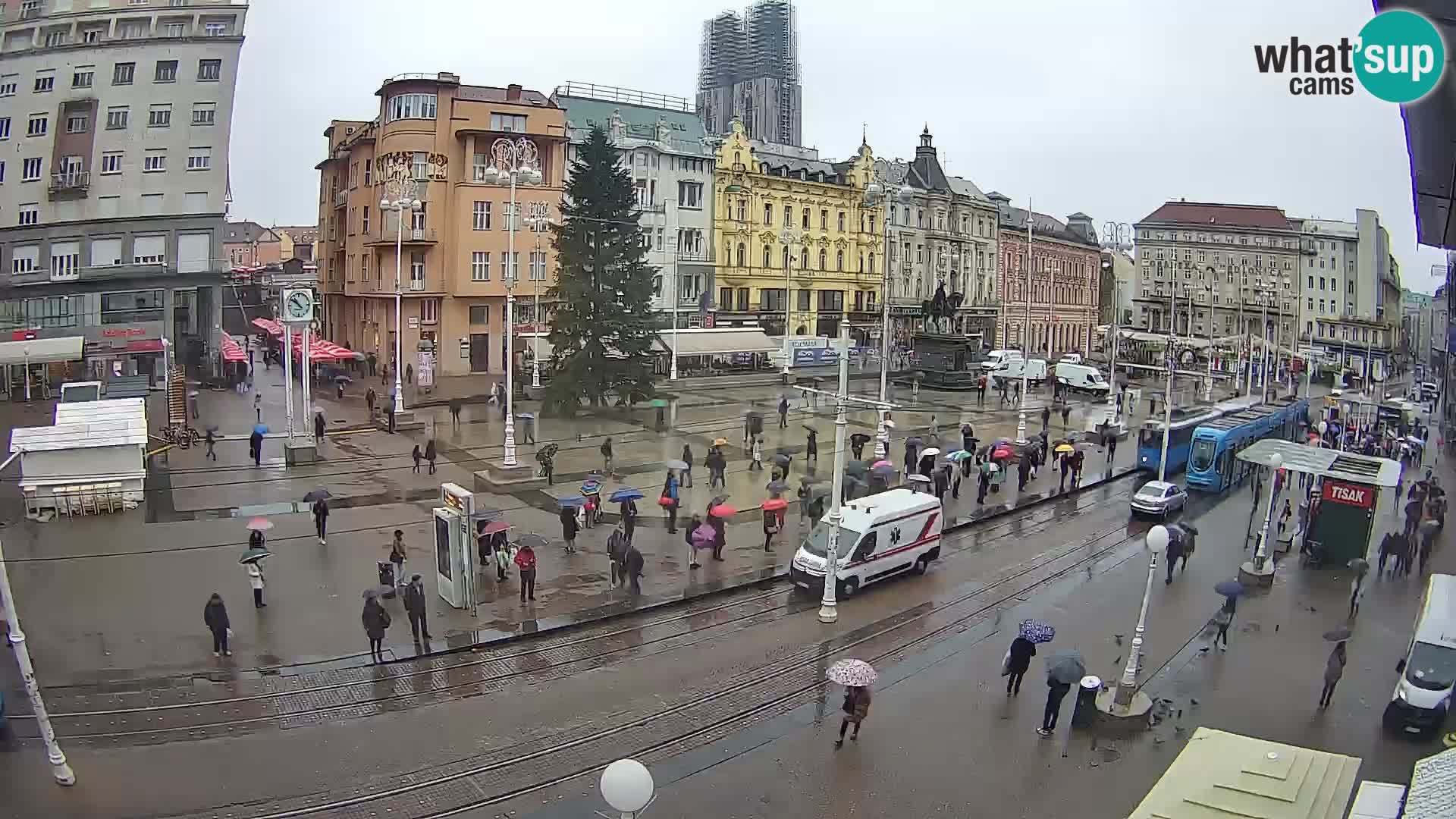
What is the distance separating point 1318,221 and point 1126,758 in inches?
3247

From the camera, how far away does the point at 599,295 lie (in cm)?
4059

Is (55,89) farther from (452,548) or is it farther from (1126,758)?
(1126,758)

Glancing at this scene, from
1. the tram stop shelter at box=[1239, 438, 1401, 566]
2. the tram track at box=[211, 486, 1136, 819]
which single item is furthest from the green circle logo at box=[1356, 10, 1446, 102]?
the tram stop shelter at box=[1239, 438, 1401, 566]

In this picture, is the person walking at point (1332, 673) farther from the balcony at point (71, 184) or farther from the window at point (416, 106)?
the window at point (416, 106)

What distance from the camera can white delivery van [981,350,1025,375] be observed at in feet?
195

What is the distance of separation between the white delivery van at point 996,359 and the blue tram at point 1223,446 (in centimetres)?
2114

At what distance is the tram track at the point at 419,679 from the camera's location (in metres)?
13.3

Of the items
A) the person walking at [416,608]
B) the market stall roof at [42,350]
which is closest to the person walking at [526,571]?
the person walking at [416,608]

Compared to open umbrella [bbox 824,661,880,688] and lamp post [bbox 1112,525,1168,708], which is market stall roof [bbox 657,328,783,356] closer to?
lamp post [bbox 1112,525,1168,708]

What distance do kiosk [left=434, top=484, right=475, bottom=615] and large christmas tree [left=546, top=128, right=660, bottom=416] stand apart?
840 inches

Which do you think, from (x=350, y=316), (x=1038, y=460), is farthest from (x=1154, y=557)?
(x=350, y=316)

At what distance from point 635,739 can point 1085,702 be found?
6271 mm

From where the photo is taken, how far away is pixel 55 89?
38.6 metres

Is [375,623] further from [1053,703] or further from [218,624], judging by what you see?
[1053,703]
